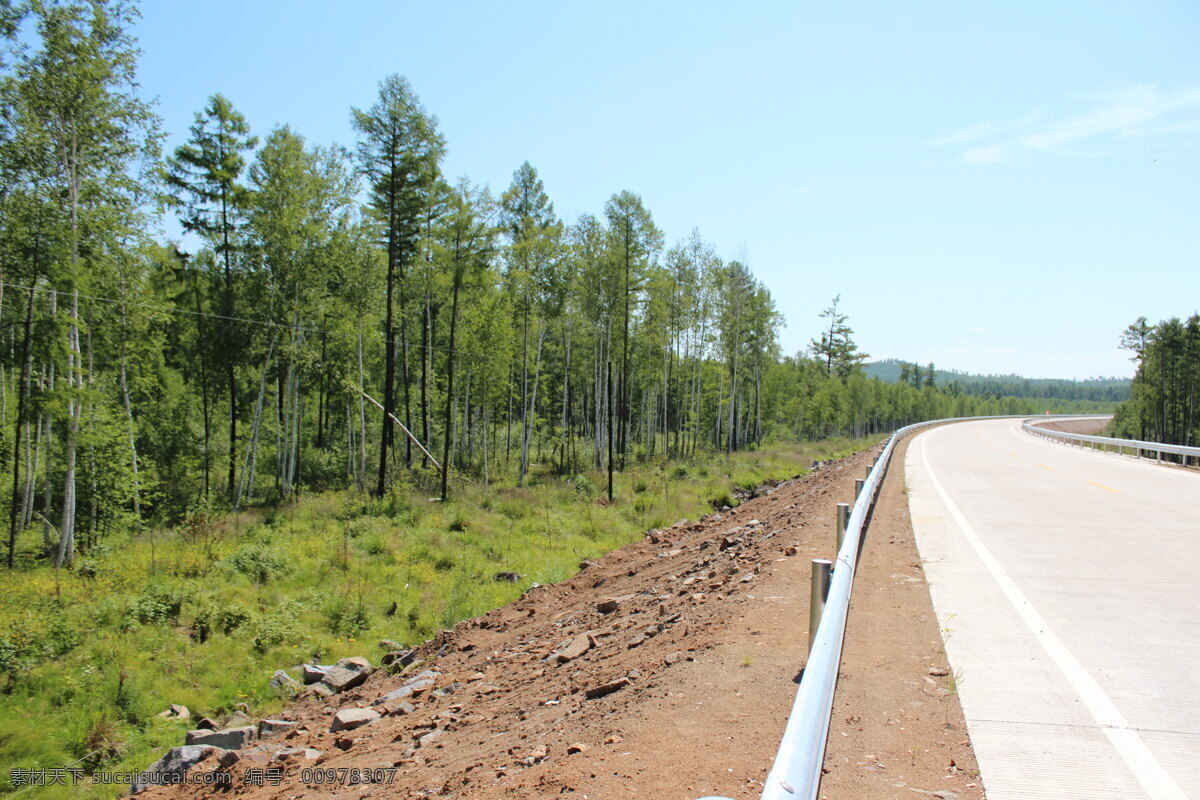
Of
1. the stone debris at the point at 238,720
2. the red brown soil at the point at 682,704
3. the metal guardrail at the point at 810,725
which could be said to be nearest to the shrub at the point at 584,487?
the red brown soil at the point at 682,704

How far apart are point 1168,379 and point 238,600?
81.8 m

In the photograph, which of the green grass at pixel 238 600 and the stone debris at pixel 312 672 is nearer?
the green grass at pixel 238 600

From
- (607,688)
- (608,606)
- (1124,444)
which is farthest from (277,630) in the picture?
(1124,444)

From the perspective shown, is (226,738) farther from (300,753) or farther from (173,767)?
(300,753)

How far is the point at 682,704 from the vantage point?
4.46 metres

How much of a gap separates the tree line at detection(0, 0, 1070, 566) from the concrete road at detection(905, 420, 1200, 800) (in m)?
18.3

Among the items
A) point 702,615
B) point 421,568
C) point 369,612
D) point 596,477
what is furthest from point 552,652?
point 596,477

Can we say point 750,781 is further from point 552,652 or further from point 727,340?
point 727,340

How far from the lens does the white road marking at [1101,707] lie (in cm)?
317

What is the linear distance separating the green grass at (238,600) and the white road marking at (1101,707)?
9507mm

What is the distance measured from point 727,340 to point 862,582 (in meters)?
37.3

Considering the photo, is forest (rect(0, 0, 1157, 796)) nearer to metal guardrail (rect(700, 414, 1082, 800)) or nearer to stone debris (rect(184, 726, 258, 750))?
stone debris (rect(184, 726, 258, 750))

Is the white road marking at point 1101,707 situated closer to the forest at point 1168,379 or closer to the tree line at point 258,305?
the tree line at point 258,305

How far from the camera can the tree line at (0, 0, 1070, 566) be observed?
50.6 feet
